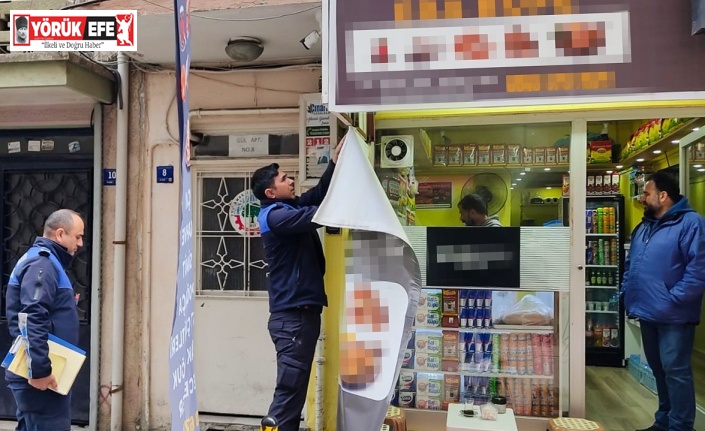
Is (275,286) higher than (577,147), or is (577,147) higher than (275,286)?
(577,147)

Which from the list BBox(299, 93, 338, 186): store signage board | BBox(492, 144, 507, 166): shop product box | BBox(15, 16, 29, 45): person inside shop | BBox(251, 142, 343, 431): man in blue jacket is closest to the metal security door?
BBox(15, 16, 29, 45): person inside shop

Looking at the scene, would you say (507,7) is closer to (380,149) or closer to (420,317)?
(380,149)

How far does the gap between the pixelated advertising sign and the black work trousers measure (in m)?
2.27

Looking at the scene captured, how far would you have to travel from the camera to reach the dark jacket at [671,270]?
3.80 m

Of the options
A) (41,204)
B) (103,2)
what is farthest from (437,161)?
(41,204)

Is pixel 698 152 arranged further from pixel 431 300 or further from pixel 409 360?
pixel 409 360

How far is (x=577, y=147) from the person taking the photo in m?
4.23

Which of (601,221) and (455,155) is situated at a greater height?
(455,155)

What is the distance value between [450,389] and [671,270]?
6.29ft

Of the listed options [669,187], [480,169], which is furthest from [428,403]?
[669,187]

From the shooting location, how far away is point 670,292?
152 inches

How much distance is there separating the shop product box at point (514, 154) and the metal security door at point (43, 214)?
3803 millimetres

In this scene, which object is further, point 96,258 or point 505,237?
point 96,258

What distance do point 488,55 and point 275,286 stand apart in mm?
1949
